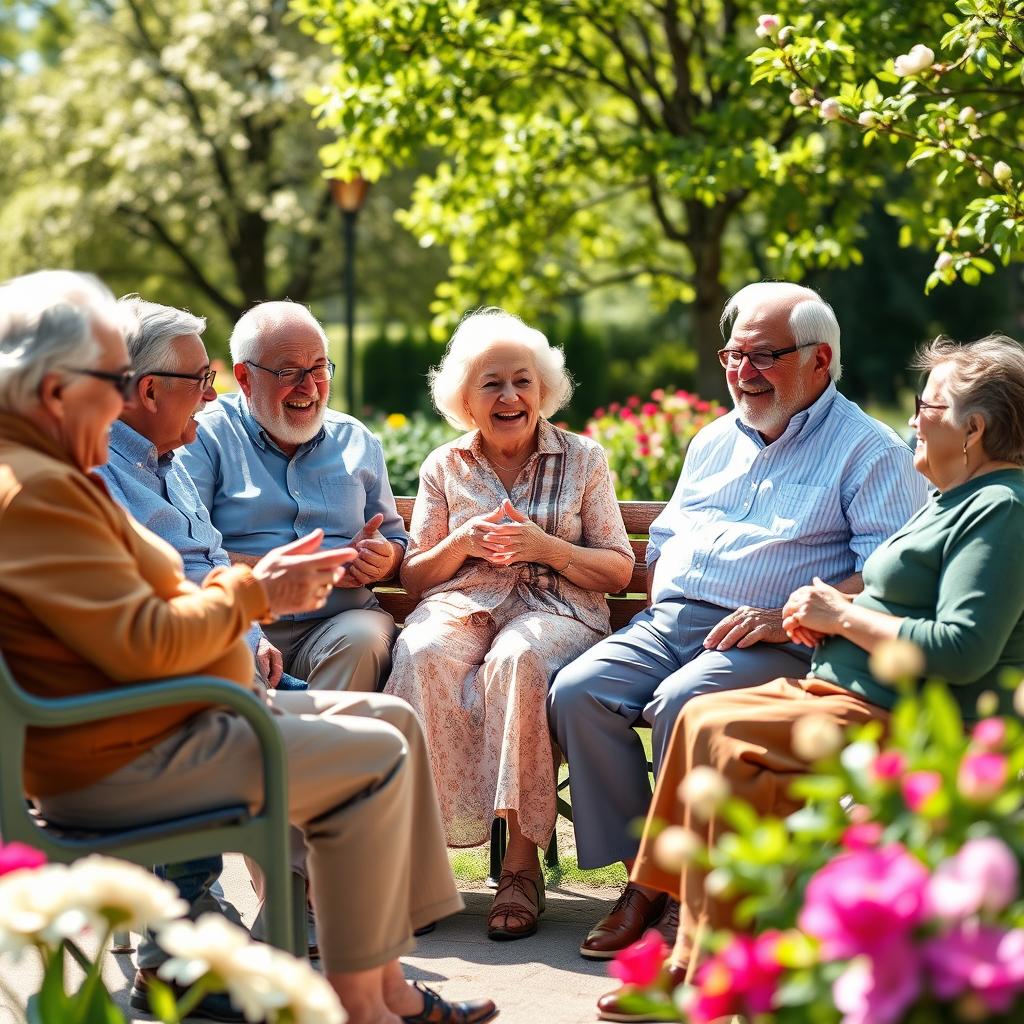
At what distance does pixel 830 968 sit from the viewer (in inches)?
62.4

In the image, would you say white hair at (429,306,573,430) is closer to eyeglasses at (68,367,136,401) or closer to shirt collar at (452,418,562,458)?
shirt collar at (452,418,562,458)

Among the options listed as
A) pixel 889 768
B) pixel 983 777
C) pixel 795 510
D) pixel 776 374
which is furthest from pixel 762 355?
pixel 983 777

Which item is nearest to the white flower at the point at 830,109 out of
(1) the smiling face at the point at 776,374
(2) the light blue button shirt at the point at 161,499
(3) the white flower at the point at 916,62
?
(3) the white flower at the point at 916,62

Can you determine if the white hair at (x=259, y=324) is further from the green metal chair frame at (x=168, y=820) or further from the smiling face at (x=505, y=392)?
the green metal chair frame at (x=168, y=820)

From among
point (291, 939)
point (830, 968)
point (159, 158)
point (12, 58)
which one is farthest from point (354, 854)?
point (12, 58)

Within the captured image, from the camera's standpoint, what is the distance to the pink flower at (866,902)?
1443mm

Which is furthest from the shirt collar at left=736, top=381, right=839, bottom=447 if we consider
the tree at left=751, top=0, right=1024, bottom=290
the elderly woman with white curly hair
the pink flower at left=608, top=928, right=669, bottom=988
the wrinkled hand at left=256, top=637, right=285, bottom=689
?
the pink flower at left=608, top=928, right=669, bottom=988

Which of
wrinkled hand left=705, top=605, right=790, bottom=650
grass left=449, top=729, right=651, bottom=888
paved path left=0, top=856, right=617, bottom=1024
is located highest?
wrinkled hand left=705, top=605, right=790, bottom=650

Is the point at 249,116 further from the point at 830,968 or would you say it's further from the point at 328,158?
the point at 830,968

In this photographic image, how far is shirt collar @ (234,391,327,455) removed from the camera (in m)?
4.47

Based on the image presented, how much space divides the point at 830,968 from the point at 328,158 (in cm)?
857

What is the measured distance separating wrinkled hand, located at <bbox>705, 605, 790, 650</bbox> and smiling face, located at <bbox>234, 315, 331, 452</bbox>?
1.43 metres

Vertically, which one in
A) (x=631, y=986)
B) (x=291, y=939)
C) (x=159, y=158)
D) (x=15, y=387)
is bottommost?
(x=291, y=939)

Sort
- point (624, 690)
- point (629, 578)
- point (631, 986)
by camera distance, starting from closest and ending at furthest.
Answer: point (631, 986), point (624, 690), point (629, 578)
